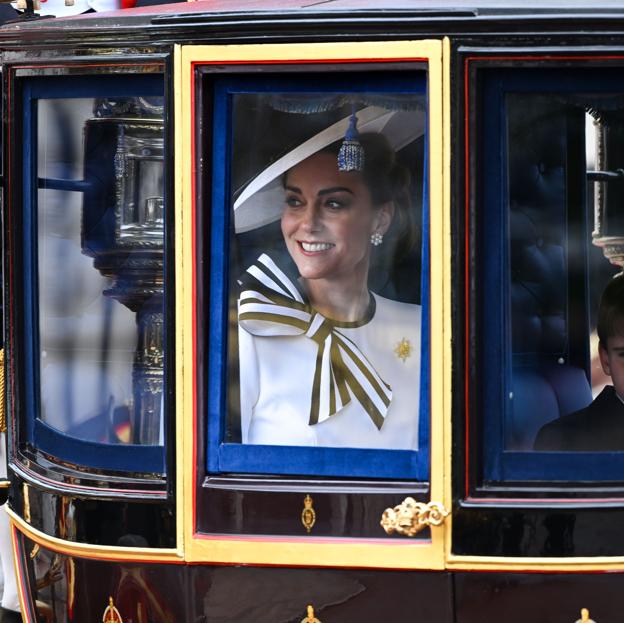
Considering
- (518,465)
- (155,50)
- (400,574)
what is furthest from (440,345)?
(155,50)

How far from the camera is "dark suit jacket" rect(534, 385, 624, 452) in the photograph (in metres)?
3.20

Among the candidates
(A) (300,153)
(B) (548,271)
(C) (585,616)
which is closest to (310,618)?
(C) (585,616)

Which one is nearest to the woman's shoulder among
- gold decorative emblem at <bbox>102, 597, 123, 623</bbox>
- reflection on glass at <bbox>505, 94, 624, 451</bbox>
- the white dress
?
the white dress

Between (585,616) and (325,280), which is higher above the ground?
(325,280)

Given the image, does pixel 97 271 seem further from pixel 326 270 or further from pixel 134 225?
pixel 326 270

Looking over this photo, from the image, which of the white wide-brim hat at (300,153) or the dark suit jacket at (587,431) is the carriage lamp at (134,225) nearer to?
the white wide-brim hat at (300,153)

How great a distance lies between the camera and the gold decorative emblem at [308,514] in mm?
3230

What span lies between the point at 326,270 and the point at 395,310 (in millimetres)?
199

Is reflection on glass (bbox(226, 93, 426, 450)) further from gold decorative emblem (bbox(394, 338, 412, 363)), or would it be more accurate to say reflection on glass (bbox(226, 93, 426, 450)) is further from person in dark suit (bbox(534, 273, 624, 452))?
person in dark suit (bbox(534, 273, 624, 452))

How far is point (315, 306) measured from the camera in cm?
332

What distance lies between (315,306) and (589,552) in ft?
2.85

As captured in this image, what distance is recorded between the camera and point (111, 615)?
3.41 m

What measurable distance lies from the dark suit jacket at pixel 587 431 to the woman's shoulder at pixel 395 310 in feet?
1.33

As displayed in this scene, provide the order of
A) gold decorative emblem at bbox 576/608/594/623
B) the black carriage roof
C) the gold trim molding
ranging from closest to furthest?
the black carriage roof, gold decorative emblem at bbox 576/608/594/623, the gold trim molding
